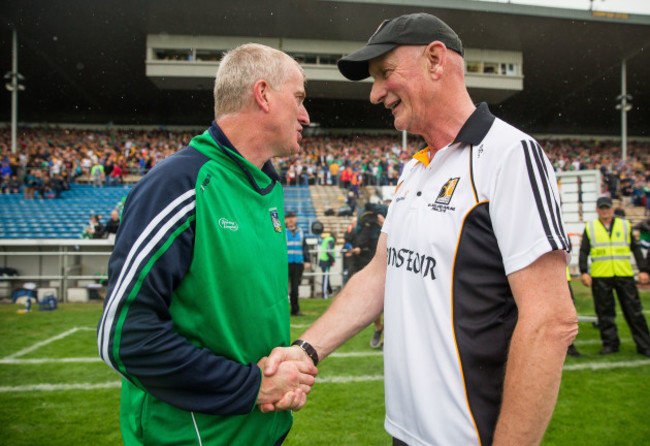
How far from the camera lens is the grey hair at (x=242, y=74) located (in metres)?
1.85

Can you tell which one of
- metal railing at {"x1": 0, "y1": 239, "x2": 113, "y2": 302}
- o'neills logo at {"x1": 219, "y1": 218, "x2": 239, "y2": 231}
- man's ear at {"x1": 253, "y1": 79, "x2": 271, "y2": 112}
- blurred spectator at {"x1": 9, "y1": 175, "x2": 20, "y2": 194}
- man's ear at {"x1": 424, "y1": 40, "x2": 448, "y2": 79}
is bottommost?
metal railing at {"x1": 0, "y1": 239, "x2": 113, "y2": 302}

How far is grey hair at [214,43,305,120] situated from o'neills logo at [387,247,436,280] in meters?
0.82

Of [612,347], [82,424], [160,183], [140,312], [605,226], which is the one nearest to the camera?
[140,312]

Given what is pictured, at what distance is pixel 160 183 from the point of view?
152 centimetres

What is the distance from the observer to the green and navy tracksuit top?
142 centimetres

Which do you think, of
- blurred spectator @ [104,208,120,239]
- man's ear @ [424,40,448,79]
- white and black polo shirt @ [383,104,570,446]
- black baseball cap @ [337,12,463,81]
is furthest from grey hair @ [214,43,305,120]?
blurred spectator @ [104,208,120,239]

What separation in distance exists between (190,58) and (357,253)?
23.6 metres

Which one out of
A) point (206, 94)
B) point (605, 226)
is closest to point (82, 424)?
point (605, 226)

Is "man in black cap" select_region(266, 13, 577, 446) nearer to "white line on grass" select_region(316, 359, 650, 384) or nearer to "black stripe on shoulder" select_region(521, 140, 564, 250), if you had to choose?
"black stripe on shoulder" select_region(521, 140, 564, 250)

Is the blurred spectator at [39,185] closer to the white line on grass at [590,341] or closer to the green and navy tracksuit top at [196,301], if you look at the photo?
the white line on grass at [590,341]

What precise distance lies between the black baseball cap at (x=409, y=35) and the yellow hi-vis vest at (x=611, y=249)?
6.43 metres

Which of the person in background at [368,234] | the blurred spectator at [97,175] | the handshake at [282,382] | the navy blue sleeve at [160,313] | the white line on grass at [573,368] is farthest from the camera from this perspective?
the blurred spectator at [97,175]

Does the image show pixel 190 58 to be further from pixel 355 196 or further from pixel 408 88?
pixel 408 88

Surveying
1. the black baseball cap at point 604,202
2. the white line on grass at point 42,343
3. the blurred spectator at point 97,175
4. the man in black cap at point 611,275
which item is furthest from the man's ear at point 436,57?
the blurred spectator at point 97,175
